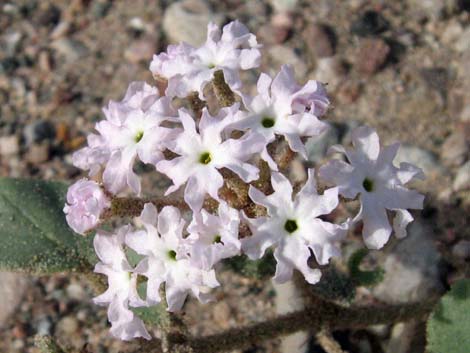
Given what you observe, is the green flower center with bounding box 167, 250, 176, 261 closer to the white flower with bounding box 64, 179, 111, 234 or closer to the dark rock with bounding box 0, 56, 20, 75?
the white flower with bounding box 64, 179, 111, 234

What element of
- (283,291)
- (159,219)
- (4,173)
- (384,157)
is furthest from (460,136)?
(4,173)

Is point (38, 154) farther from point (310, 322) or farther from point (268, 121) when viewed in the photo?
point (268, 121)

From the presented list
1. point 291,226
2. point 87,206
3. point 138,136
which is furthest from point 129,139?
point 291,226

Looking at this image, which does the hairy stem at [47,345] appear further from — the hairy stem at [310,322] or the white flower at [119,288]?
the hairy stem at [310,322]

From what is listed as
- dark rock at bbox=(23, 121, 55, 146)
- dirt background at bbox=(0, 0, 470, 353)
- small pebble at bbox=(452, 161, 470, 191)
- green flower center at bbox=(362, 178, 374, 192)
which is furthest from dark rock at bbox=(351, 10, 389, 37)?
green flower center at bbox=(362, 178, 374, 192)

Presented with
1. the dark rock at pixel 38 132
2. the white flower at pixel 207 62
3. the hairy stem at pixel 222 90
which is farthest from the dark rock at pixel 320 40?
the hairy stem at pixel 222 90

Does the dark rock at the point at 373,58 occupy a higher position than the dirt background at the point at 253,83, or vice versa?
the dark rock at the point at 373,58

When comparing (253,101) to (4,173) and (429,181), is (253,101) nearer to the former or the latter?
(429,181)
